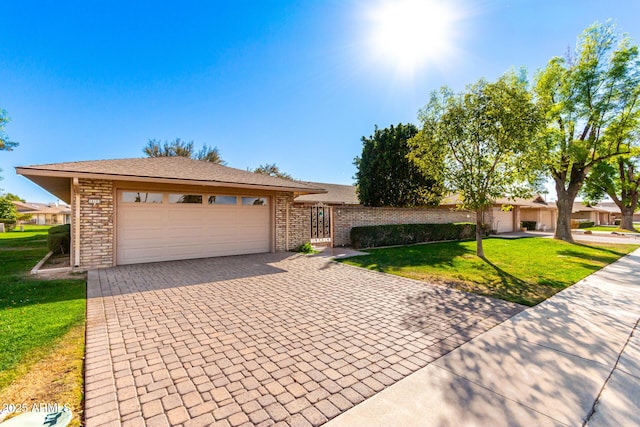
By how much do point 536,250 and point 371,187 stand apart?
27.6ft

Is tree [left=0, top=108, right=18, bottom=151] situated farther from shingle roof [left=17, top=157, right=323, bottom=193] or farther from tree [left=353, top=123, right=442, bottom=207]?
tree [left=353, top=123, right=442, bottom=207]

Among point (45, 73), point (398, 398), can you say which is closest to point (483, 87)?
point (398, 398)

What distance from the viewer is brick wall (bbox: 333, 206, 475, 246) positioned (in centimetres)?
1274

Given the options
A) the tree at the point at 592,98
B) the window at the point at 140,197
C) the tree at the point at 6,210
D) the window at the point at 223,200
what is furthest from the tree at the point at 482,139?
the tree at the point at 6,210

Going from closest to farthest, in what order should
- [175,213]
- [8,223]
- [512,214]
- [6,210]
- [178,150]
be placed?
[175,213] → [512,214] → [8,223] → [178,150] → [6,210]

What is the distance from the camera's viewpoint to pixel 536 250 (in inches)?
482

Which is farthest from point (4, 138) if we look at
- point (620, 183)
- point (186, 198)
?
point (620, 183)

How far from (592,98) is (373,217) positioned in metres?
11.8

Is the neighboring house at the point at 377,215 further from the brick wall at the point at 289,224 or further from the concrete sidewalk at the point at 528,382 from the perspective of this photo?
the concrete sidewalk at the point at 528,382

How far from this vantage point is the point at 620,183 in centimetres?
2780

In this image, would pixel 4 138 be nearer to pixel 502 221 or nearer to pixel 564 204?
pixel 564 204

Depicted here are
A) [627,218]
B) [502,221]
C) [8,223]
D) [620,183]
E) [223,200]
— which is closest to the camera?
[223,200]

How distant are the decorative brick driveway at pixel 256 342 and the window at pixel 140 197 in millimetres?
2698

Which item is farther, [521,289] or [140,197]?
[140,197]
